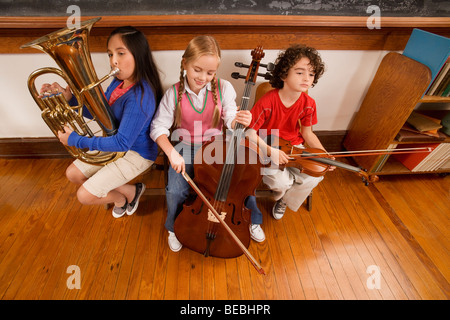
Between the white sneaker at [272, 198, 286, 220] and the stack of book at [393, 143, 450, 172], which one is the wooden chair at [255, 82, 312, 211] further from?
the stack of book at [393, 143, 450, 172]

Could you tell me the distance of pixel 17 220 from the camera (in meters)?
1.50

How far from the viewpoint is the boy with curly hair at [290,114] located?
1160mm

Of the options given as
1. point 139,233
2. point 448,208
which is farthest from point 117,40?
point 448,208

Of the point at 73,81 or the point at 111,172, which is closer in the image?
the point at 73,81

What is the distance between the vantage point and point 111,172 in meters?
1.27

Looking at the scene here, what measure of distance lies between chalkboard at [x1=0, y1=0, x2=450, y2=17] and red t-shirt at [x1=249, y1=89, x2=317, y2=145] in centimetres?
45

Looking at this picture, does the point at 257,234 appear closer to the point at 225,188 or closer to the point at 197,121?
the point at 225,188

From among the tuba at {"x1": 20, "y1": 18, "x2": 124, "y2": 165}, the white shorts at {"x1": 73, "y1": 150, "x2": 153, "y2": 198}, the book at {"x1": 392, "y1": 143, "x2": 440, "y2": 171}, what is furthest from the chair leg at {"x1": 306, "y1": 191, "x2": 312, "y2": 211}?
the tuba at {"x1": 20, "y1": 18, "x2": 124, "y2": 165}

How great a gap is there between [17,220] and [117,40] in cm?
126

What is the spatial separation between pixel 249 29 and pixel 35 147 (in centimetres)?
168

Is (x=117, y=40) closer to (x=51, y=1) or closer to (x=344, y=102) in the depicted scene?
(x=51, y=1)

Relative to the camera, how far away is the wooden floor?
126 centimetres

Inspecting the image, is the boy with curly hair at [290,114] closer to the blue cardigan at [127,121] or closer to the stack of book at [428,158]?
the blue cardigan at [127,121]

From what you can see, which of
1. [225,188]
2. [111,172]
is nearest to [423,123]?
[225,188]
